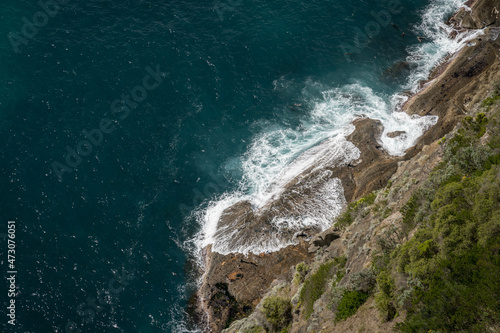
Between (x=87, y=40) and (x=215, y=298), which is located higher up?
(x=87, y=40)

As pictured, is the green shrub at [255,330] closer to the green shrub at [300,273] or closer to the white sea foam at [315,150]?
the green shrub at [300,273]

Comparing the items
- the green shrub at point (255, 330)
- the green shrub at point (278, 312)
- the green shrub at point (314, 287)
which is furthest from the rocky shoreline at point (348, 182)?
the green shrub at point (278, 312)

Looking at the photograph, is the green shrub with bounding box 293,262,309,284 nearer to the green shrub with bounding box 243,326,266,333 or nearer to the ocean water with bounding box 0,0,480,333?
the green shrub with bounding box 243,326,266,333

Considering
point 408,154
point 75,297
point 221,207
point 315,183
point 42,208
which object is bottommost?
point 75,297

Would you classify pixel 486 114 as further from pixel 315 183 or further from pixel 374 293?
pixel 315 183

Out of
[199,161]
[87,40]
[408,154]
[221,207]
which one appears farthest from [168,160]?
[408,154]

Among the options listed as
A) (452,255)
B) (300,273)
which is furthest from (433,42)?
(452,255)

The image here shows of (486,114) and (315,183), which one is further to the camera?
(315,183)
